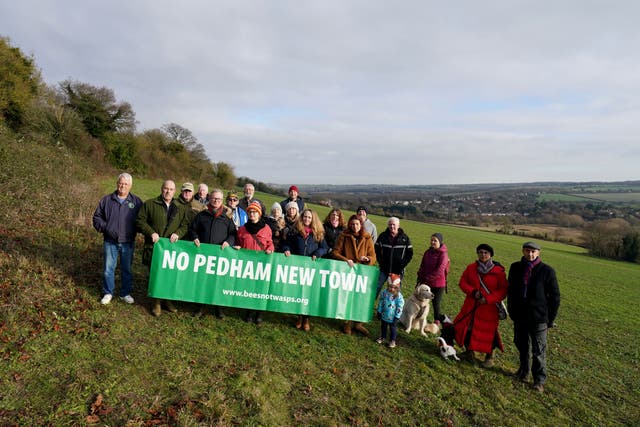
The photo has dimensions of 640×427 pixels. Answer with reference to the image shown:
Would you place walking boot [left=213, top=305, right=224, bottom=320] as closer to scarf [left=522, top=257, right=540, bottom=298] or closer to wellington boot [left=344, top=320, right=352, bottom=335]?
wellington boot [left=344, top=320, right=352, bottom=335]

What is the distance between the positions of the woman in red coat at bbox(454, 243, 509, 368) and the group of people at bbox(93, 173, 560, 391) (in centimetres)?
2

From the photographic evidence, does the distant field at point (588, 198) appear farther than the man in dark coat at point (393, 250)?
Yes

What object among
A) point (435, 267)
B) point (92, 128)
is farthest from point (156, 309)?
point (92, 128)

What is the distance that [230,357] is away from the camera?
16.7ft

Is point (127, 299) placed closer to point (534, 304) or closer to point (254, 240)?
point (254, 240)

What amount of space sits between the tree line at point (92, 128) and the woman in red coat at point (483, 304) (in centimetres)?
2009

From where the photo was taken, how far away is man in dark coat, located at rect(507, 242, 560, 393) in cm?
521

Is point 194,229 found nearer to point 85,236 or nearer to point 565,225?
point 85,236

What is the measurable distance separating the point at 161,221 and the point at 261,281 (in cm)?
225

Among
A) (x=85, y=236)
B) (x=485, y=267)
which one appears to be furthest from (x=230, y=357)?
(x=85, y=236)

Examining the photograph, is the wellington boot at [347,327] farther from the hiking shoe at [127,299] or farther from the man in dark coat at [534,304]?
the hiking shoe at [127,299]

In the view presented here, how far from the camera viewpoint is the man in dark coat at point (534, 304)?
17.1 ft

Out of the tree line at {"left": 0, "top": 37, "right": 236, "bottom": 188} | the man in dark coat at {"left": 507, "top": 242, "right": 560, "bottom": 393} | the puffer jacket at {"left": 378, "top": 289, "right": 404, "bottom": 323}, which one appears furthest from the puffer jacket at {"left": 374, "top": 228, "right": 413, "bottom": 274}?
the tree line at {"left": 0, "top": 37, "right": 236, "bottom": 188}

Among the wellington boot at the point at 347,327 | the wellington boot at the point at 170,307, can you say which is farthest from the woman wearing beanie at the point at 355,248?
the wellington boot at the point at 170,307
